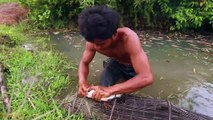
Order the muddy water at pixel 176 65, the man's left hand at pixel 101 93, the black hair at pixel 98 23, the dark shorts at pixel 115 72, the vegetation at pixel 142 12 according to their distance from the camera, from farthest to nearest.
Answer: the vegetation at pixel 142 12 < the muddy water at pixel 176 65 < the dark shorts at pixel 115 72 < the man's left hand at pixel 101 93 < the black hair at pixel 98 23

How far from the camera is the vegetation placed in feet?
21.6

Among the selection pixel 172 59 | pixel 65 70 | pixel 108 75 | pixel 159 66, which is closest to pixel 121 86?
pixel 108 75

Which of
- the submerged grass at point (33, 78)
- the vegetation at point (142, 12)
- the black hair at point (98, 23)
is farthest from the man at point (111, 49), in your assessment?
the vegetation at point (142, 12)

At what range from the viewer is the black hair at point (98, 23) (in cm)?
264

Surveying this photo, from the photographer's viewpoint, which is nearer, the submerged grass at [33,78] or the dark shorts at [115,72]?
the submerged grass at [33,78]

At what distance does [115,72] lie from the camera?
370 cm

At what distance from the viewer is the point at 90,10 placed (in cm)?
274

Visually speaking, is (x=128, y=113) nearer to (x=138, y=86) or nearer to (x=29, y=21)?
(x=138, y=86)

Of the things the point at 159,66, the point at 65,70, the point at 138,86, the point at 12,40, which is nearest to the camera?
the point at 138,86

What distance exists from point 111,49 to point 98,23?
679 mm

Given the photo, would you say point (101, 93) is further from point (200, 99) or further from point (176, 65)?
point (176, 65)

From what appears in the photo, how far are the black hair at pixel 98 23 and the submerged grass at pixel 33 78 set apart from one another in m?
0.78

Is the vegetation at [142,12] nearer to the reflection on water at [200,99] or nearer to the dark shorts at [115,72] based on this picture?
the reflection on water at [200,99]

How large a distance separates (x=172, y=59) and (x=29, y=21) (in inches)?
125
